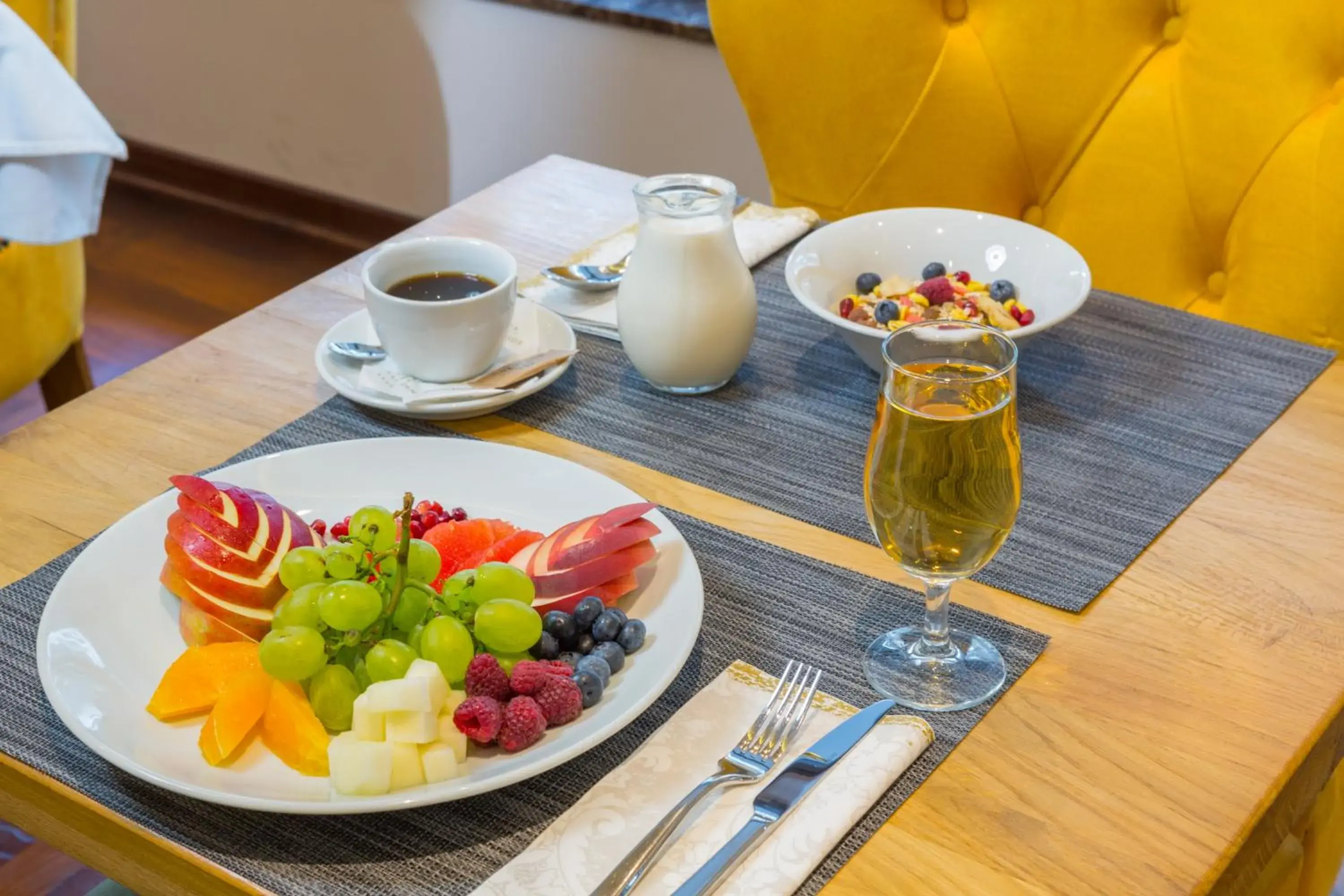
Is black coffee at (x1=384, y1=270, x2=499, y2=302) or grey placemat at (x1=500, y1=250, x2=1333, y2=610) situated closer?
grey placemat at (x1=500, y1=250, x2=1333, y2=610)

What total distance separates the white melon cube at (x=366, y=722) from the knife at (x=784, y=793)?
0.55ft

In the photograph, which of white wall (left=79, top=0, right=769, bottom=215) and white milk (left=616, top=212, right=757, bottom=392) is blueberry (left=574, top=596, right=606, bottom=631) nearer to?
white milk (left=616, top=212, right=757, bottom=392)

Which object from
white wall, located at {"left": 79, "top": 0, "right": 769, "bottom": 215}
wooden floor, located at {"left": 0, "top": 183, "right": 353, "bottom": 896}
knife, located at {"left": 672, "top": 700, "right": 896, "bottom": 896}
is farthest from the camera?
wooden floor, located at {"left": 0, "top": 183, "right": 353, "bottom": 896}

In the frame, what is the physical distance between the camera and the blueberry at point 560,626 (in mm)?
770

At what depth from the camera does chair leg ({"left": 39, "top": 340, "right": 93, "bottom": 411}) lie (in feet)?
6.70

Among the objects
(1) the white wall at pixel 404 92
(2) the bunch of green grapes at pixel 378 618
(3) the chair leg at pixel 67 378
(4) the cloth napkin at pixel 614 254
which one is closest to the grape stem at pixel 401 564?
(2) the bunch of green grapes at pixel 378 618

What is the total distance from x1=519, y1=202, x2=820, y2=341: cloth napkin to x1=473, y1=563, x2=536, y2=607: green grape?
417 millimetres

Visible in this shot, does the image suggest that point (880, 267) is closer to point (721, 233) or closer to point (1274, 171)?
point (721, 233)

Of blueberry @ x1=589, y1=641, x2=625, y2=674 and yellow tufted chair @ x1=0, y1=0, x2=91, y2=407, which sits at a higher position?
blueberry @ x1=589, y1=641, x2=625, y2=674

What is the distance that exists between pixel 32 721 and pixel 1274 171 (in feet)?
4.21

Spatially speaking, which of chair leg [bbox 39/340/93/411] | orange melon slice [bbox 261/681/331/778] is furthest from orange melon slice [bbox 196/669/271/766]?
chair leg [bbox 39/340/93/411]

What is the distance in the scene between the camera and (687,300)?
1057mm

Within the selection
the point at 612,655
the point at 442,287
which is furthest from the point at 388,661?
the point at 442,287

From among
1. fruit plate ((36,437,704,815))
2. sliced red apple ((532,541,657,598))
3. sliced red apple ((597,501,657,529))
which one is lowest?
fruit plate ((36,437,704,815))
